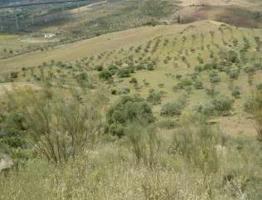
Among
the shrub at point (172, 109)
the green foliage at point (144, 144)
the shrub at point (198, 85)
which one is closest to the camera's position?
the green foliage at point (144, 144)

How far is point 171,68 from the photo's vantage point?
215ft

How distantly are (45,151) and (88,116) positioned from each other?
5.09ft

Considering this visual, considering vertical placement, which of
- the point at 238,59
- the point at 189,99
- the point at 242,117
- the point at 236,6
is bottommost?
the point at 236,6

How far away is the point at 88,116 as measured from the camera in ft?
53.7

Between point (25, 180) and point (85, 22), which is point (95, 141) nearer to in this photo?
point (25, 180)

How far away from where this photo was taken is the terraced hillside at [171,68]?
38.7m

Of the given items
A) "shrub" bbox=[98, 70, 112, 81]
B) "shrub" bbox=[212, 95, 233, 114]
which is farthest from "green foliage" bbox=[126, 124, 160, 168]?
"shrub" bbox=[98, 70, 112, 81]

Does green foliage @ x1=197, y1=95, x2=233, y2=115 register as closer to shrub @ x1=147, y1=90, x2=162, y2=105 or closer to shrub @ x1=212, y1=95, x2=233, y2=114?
shrub @ x1=212, y1=95, x2=233, y2=114

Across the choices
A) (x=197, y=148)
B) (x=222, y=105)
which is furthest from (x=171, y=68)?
(x=197, y=148)

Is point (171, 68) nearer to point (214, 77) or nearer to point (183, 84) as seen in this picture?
point (214, 77)

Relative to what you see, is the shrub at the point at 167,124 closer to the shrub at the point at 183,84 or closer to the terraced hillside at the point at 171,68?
the terraced hillside at the point at 171,68

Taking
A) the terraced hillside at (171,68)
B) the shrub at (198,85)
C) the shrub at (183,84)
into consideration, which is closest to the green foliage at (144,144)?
the terraced hillside at (171,68)

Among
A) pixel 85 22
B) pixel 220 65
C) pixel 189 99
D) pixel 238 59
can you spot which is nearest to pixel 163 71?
pixel 220 65

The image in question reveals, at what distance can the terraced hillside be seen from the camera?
38659 mm
